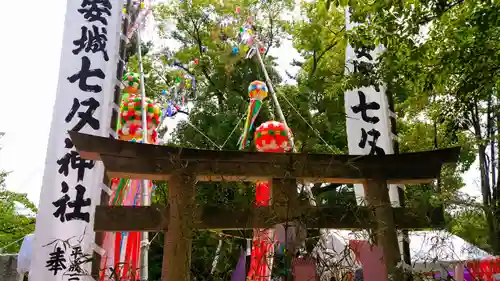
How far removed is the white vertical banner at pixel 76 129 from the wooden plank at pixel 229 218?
4.46 ft

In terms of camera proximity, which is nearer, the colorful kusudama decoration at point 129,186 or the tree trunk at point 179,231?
the tree trunk at point 179,231

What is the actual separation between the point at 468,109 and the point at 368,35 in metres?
1.24

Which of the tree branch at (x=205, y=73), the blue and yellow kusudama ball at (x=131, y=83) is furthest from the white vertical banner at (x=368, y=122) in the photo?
the tree branch at (x=205, y=73)

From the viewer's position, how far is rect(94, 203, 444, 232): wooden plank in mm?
3705

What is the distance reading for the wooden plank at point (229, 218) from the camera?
371 cm

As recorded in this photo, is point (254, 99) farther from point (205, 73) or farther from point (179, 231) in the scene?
point (205, 73)

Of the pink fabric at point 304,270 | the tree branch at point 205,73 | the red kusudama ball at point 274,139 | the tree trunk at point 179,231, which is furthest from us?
the tree branch at point 205,73

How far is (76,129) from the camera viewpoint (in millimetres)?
5621

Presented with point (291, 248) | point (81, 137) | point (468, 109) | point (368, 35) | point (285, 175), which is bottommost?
point (291, 248)

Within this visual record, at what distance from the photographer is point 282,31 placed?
46.0 feet

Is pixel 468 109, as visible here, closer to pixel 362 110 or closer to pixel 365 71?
pixel 365 71

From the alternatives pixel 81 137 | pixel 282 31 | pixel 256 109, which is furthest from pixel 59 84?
pixel 282 31

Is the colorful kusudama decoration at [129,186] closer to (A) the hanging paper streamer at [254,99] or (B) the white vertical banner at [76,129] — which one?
(B) the white vertical banner at [76,129]

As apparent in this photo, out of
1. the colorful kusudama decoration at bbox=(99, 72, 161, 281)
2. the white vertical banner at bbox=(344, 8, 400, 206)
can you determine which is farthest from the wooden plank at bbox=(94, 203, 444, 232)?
the white vertical banner at bbox=(344, 8, 400, 206)
